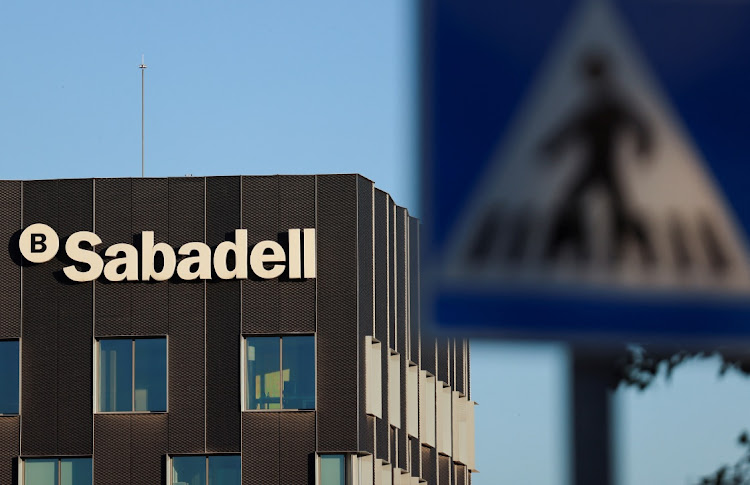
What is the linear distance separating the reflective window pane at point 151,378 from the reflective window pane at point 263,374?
2.21 m

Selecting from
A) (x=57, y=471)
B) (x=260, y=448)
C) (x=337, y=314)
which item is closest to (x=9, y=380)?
(x=57, y=471)

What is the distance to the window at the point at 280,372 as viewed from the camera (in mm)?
36531

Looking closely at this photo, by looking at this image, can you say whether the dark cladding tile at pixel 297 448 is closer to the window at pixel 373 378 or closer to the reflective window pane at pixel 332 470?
the reflective window pane at pixel 332 470

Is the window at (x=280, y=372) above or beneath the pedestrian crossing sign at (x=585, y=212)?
beneath

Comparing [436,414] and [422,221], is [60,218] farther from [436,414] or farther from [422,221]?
[422,221]

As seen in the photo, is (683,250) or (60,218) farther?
(60,218)

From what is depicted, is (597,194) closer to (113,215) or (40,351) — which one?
(40,351)

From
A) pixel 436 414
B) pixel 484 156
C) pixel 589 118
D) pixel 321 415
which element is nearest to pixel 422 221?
pixel 484 156

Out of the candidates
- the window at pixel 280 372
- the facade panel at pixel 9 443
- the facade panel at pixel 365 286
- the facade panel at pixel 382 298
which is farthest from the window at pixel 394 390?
the facade panel at pixel 9 443

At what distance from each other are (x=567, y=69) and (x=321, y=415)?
34.1 m

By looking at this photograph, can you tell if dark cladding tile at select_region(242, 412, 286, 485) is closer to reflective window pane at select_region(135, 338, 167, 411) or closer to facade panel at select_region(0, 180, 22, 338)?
reflective window pane at select_region(135, 338, 167, 411)

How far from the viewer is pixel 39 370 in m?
Result: 36.8

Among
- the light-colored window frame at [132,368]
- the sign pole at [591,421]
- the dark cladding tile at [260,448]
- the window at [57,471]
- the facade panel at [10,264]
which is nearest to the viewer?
the sign pole at [591,421]

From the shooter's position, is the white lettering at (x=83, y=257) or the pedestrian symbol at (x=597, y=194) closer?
the pedestrian symbol at (x=597, y=194)
